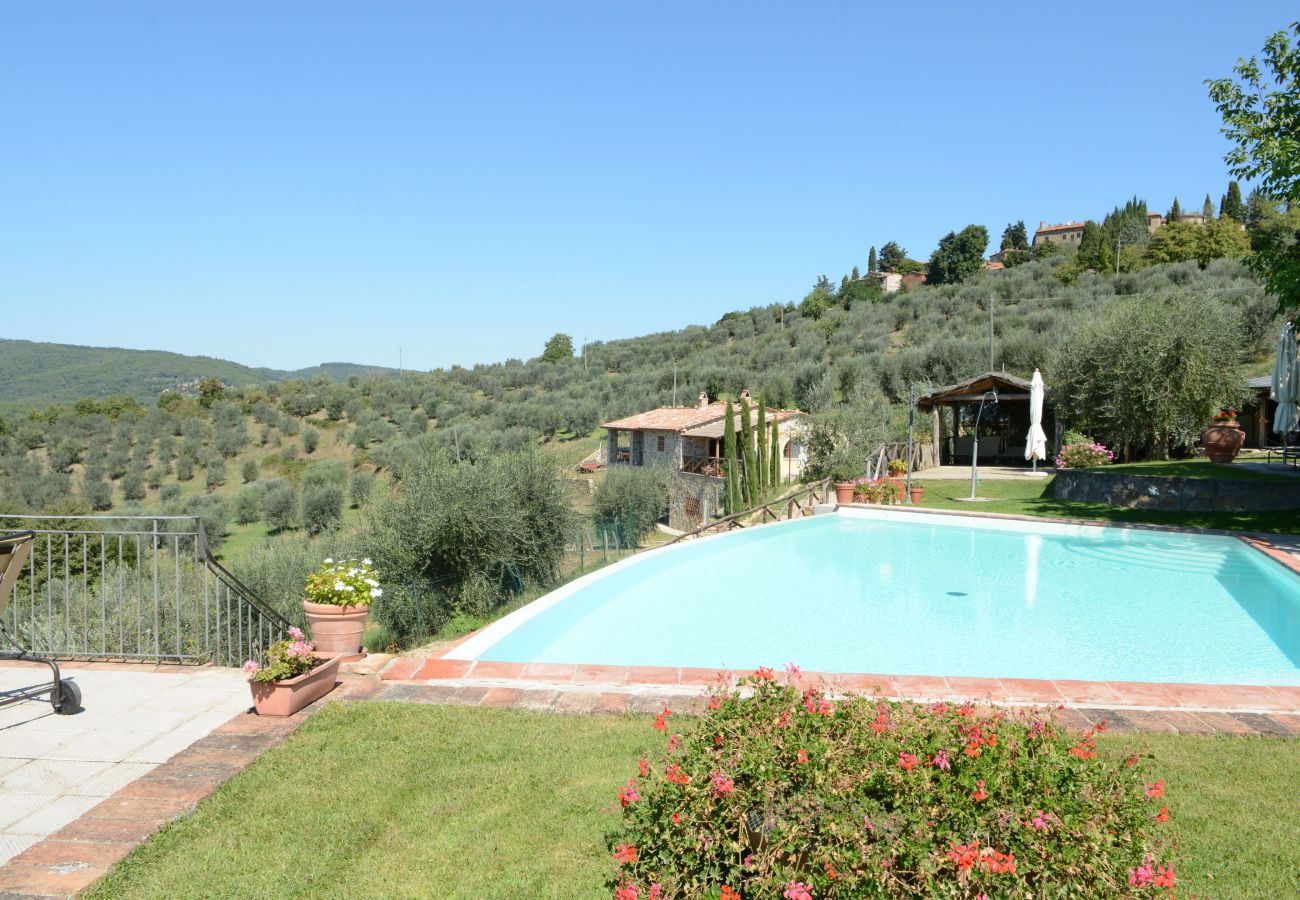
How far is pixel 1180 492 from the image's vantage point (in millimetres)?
15383

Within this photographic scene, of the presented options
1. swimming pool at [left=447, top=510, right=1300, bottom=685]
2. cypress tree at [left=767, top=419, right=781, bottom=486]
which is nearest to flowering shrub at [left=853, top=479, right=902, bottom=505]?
swimming pool at [left=447, top=510, right=1300, bottom=685]

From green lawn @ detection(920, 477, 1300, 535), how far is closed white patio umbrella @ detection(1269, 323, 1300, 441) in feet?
8.80

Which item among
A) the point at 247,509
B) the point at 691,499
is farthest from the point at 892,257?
the point at 247,509

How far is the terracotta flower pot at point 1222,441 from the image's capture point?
1764 centimetres

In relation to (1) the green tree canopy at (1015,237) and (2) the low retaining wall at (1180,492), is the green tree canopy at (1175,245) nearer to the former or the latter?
(1) the green tree canopy at (1015,237)

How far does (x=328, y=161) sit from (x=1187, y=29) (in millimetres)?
21160

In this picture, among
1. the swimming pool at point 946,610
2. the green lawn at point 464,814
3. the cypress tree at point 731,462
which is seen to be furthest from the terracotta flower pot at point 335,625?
the cypress tree at point 731,462

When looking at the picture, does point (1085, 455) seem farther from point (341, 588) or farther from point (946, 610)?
point (341, 588)

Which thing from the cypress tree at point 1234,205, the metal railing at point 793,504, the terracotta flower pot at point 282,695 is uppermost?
the cypress tree at point 1234,205

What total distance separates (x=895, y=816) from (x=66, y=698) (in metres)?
4.60

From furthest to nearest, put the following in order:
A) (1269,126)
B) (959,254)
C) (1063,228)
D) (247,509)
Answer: (1063,228) → (959,254) → (247,509) → (1269,126)

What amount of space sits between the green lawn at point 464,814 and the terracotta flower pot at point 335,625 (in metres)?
1.32

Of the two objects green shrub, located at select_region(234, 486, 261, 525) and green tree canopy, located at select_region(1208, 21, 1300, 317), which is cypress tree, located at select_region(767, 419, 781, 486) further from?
green shrub, located at select_region(234, 486, 261, 525)

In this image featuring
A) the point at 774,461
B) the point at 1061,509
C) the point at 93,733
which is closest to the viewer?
the point at 93,733
